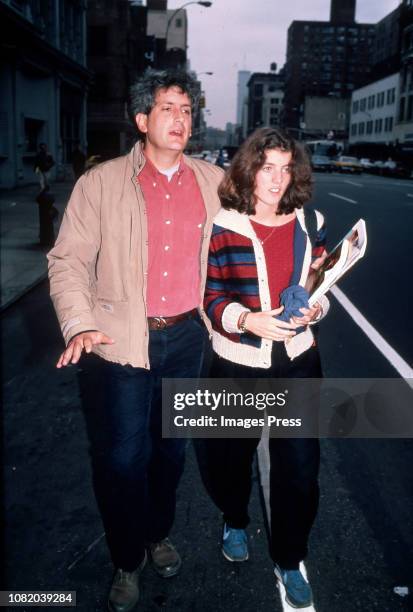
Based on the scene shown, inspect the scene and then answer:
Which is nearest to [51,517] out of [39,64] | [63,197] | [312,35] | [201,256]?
[201,256]

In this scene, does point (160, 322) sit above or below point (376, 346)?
above

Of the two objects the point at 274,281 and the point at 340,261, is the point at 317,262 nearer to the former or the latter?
the point at 274,281

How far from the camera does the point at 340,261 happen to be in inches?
93.0

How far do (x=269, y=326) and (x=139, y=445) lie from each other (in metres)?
0.84

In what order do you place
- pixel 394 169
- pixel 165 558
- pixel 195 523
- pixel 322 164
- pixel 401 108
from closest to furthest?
pixel 165 558 → pixel 195 523 → pixel 394 169 → pixel 322 164 → pixel 401 108

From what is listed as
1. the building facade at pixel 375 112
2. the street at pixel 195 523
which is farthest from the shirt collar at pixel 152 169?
the building facade at pixel 375 112

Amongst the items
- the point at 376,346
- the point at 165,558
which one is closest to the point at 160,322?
the point at 165,558

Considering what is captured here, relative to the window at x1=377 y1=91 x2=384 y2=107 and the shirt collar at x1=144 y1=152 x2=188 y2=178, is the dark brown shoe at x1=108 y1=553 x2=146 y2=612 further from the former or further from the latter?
Result: the window at x1=377 y1=91 x2=384 y2=107

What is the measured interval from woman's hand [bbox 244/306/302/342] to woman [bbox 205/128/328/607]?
5 centimetres

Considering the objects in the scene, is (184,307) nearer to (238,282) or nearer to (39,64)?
(238,282)

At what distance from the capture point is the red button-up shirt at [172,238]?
268cm

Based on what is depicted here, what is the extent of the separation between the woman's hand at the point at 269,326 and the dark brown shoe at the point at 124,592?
53.0 inches

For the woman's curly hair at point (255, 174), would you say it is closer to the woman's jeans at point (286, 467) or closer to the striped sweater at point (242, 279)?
the striped sweater at point (242, 279)

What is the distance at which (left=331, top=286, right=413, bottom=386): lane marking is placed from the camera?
5570 millimetres
